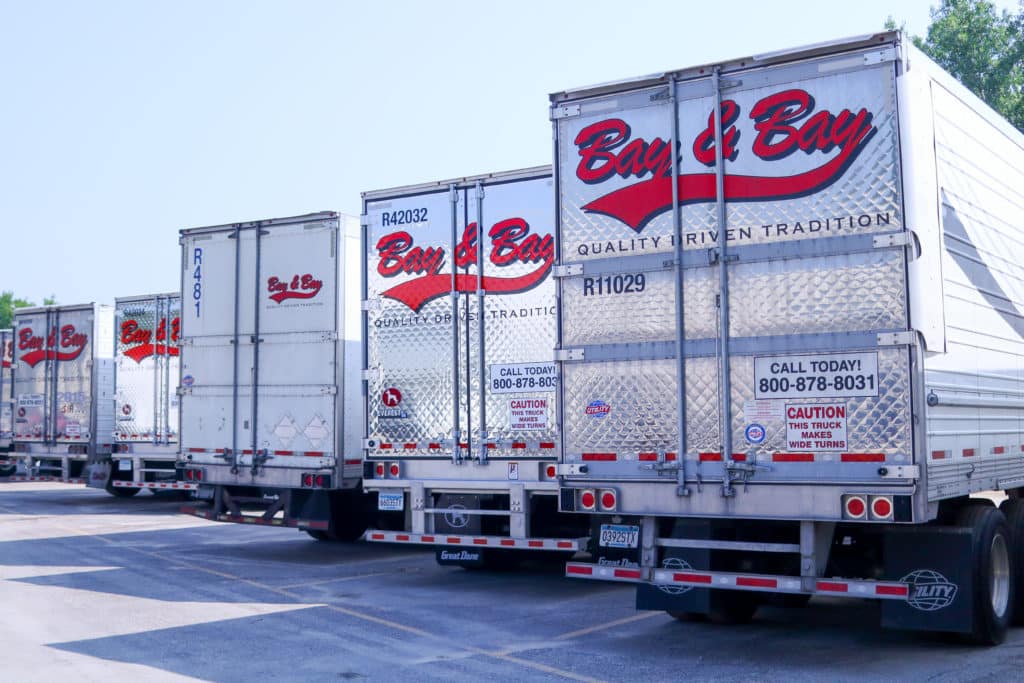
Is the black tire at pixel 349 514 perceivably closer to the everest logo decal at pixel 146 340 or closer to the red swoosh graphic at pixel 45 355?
the everest logo decal at pixel 146 340

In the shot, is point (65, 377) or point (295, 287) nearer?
point (295, 287)

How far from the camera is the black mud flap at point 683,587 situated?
8.00 m

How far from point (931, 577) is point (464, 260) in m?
6.29

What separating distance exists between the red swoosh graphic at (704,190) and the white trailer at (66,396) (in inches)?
636

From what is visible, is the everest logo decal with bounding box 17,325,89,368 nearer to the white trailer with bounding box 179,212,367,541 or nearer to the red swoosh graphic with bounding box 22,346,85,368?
the red swoosh graphic with bounding box 22,346,85,368

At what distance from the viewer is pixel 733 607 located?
9.09 m

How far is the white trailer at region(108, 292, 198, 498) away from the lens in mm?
20531

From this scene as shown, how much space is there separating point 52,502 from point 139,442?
17.3 ft

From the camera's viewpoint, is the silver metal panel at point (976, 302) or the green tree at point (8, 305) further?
the green tree at point (8, 305)

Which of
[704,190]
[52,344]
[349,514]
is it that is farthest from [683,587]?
[52,344]

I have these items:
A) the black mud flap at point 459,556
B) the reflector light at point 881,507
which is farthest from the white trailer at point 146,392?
the reflector light at point 881,507

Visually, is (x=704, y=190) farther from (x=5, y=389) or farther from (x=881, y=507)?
(x=5, y=389)

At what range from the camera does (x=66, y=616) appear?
10.1 metres

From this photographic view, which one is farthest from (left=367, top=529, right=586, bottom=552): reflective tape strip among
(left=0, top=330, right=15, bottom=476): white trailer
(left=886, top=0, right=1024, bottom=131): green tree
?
(left=886, top=0, right=1024, bottom=131): green tree
